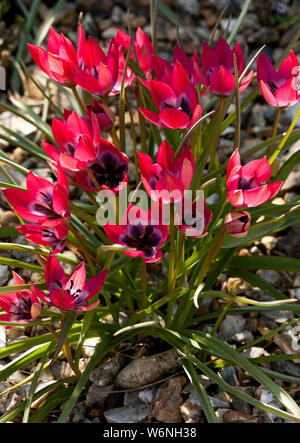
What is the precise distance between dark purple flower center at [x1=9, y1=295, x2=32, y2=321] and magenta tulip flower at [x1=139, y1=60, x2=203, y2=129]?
42cm

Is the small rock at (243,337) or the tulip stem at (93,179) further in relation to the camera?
the small rock at (243,337)

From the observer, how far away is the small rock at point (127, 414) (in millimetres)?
1168

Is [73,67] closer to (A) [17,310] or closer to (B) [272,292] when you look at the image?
(A) [17,310]

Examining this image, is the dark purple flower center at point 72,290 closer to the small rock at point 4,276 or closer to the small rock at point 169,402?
the small rock at point 169,402

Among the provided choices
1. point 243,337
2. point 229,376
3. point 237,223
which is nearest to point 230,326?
point 243,337

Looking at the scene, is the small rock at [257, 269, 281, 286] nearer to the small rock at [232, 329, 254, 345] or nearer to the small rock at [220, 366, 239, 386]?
the small rock at [232, 329, 254, 345]

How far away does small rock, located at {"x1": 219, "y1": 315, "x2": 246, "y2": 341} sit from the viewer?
53.1 inches

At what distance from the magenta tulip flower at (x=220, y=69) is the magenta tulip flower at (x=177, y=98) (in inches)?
2.4

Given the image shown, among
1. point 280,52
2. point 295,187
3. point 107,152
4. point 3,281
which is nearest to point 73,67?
point 107,152

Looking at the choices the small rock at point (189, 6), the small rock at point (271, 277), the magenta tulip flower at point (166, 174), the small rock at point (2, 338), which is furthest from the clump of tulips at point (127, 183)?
the small rock at point (189, 6)

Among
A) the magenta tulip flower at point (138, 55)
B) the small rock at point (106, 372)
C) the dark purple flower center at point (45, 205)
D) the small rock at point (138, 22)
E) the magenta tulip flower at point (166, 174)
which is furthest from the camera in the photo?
the small rock at point (138, 22)

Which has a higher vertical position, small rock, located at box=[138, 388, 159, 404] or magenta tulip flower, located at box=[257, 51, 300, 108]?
magenta tulip flower, located at box=[257, 51, 300, 108]

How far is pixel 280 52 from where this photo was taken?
2.17m

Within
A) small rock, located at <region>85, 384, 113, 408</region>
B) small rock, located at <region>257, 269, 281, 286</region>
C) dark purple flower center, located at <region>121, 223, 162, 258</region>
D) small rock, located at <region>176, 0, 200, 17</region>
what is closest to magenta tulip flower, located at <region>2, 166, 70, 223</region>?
dark purple flower center, located at <region>121, 223, 162, 258</region>
